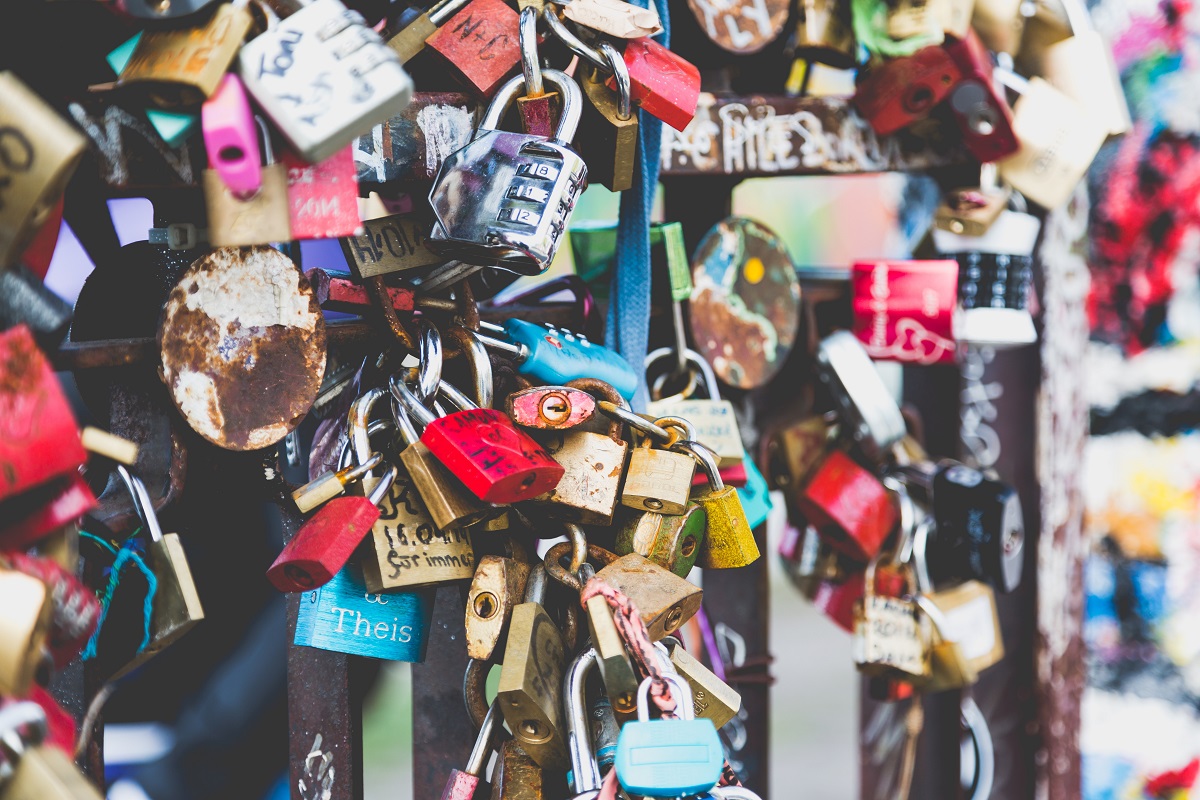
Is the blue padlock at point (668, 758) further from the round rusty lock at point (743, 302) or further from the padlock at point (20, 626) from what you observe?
the round rusty lock at point (743, 302)

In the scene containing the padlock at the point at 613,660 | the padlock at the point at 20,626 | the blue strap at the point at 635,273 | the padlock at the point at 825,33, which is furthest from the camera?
the padlock at the point at 825,33

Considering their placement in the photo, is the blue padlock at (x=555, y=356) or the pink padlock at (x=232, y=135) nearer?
the pink padlock at (x=232, y=135)

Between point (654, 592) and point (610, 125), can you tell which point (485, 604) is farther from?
point (610, 125)

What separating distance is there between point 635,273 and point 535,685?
0.35 m

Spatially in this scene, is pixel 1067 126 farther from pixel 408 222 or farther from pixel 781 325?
pixel 408 222

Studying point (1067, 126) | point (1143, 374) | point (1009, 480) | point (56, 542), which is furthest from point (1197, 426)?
point (56, 542)

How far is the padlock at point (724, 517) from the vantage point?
74 cm

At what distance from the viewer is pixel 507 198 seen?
2.11 feet

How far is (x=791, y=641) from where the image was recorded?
357 centimetres

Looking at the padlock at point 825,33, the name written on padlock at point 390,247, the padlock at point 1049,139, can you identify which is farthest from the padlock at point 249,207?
the padlock at point 1049,139

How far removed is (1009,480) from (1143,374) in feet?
1.78

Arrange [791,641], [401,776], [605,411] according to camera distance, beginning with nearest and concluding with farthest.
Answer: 1. [605,411]
2. [401,776]
3. [791,641]

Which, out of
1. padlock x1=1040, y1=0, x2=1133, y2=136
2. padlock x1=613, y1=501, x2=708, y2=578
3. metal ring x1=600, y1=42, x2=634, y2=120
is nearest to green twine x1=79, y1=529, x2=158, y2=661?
padlock x1=613, y1=501, x2=708, y2=578

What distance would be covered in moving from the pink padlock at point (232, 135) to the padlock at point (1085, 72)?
0.83 m
